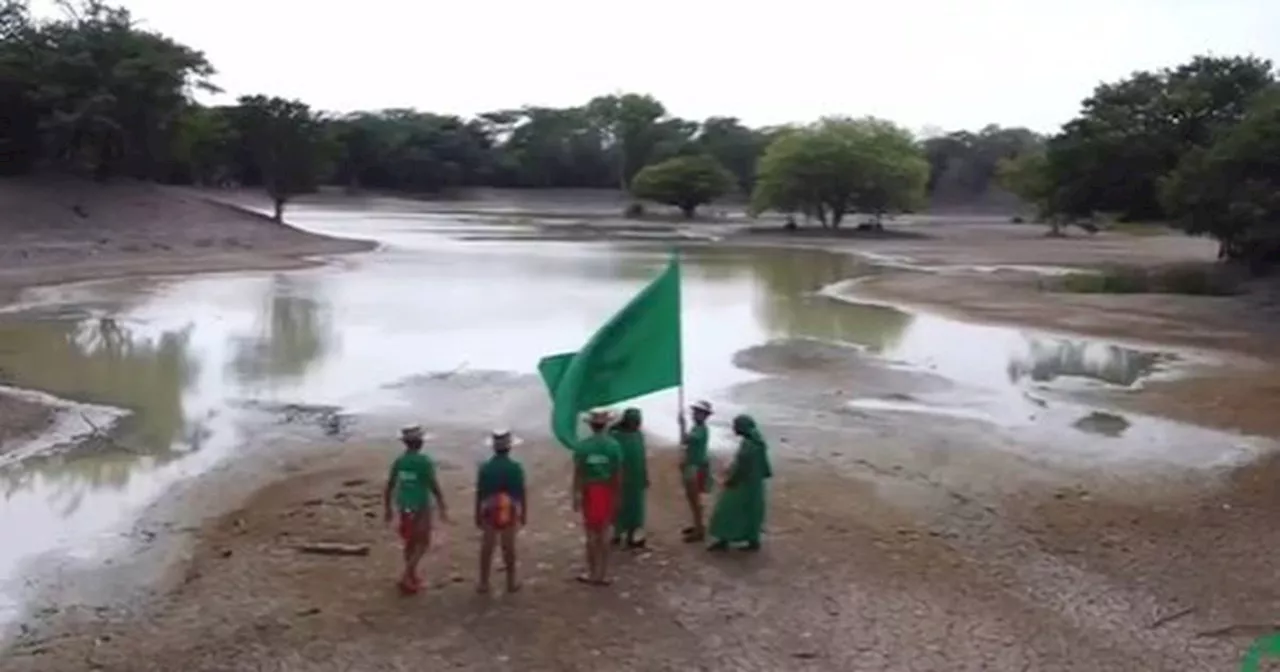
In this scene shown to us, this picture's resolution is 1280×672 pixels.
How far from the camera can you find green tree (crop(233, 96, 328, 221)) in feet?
A: 229

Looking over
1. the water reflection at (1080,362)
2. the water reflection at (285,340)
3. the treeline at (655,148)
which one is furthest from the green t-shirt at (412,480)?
the treeline at (655,148)

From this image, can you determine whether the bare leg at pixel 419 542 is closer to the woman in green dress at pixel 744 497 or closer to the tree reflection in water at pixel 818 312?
the woman in green dress at pixel 744 497

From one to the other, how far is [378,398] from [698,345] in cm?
877

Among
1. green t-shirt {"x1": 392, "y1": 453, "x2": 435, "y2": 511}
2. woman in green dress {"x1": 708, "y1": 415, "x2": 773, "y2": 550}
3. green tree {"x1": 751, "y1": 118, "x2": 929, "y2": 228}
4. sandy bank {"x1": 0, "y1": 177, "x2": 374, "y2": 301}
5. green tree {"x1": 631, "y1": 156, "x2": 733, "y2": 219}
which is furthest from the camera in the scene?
green tree {"x1": 631, "y1": 156, "x2": 733, "y2": 219}

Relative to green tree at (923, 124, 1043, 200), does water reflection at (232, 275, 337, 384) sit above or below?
below

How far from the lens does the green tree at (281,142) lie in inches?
2751

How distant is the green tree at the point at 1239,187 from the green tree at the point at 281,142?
4579 centimetres

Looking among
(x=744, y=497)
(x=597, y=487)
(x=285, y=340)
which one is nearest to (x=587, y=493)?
(x=597, y=487)

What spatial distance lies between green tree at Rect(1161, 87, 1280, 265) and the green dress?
27.7 meters

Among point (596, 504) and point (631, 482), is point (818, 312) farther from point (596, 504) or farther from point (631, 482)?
point (596, 504)

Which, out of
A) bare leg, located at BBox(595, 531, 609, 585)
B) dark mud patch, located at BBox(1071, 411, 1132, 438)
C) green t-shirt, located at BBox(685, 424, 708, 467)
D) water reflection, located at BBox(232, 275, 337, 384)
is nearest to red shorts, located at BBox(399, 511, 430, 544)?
bare leg, located at BBox(595, 531, 609, 585)

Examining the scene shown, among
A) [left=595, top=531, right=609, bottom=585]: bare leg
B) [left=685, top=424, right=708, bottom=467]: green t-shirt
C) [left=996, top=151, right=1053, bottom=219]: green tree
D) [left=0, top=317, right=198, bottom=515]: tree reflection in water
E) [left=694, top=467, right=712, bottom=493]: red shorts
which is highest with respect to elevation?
[left=996, top=151, right=1053, bottom=219]: green tree

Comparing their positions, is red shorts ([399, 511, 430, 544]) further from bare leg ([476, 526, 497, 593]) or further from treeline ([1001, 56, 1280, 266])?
treeline ([1001, 56, 1280, 266])

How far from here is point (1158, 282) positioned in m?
42.4
